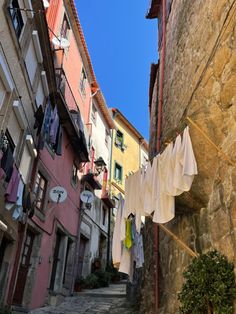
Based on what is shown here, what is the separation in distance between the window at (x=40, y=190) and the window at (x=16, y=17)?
4776mm

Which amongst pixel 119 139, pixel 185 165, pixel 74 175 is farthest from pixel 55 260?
pixel 119 139

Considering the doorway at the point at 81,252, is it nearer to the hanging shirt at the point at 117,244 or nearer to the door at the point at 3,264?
the door at the point at 3,264

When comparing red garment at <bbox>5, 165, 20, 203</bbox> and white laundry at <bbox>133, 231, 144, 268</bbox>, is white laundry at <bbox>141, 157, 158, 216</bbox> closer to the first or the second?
white laundry at <bbox>133, 231, 144, 268</bbox>

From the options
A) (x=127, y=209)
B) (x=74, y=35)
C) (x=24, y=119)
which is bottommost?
(x=127, y=209)

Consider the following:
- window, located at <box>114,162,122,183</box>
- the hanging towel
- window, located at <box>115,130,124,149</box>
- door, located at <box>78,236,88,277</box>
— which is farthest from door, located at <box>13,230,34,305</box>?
window, located at <box>115,130,124,149</box>

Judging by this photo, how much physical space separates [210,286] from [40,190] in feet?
28.5

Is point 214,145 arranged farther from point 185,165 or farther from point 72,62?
point 72,62

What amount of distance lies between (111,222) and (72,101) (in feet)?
29.2

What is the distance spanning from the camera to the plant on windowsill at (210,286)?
402 centimetres

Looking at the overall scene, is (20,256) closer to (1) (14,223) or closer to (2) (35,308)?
(1) (14,223)

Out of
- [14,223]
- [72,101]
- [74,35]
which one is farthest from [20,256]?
[74,35]

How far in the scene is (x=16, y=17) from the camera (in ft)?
30.1

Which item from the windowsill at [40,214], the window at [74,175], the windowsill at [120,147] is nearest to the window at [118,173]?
the windowsill at [120,147]

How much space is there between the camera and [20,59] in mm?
9133
